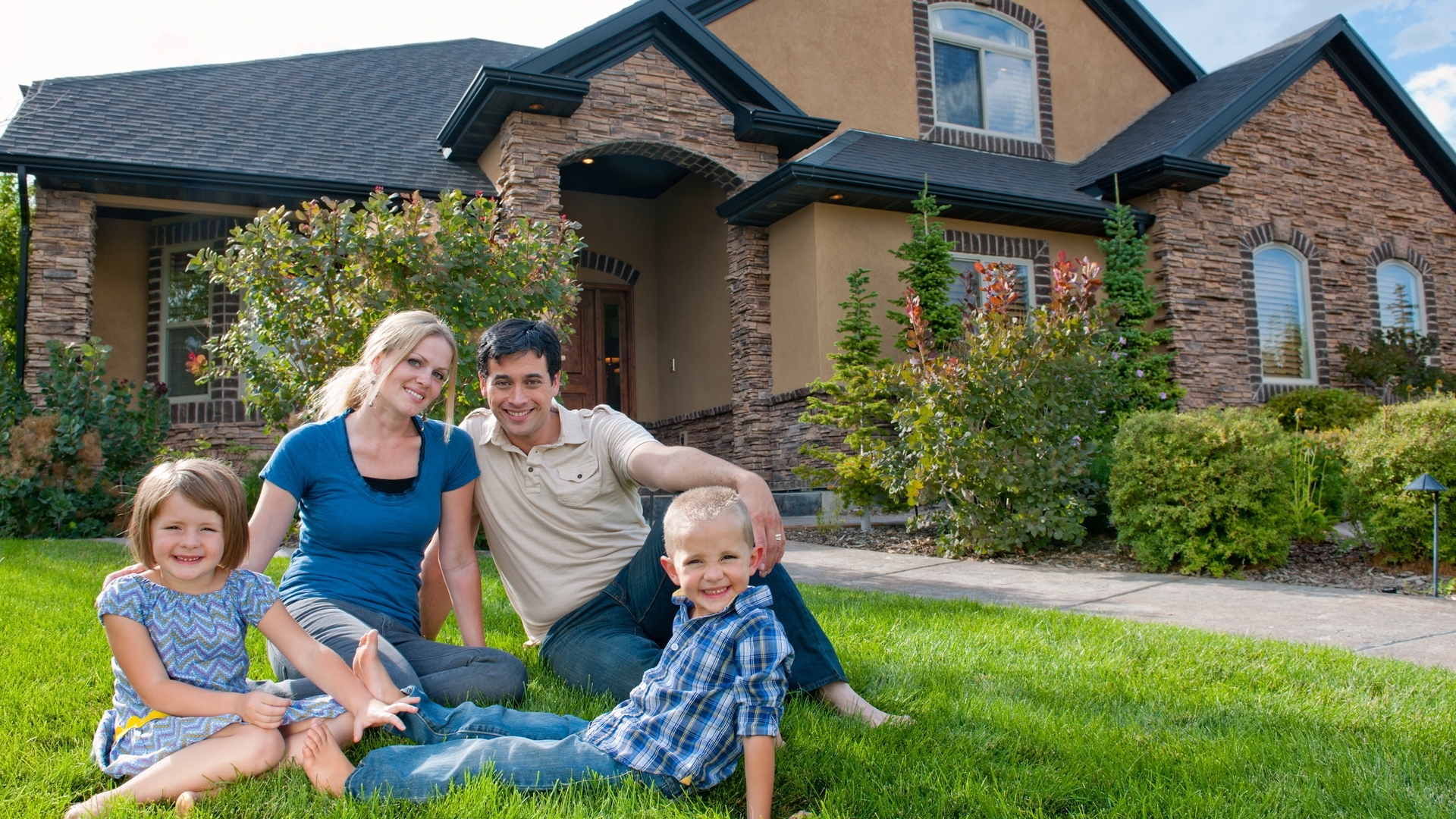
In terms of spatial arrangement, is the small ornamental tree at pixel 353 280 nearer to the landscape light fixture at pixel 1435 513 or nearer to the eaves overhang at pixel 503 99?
the eaves overhang at pixel 503 99

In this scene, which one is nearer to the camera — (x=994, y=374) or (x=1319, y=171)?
(x=994, y=374)

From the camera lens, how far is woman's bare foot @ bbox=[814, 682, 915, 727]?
2.58m

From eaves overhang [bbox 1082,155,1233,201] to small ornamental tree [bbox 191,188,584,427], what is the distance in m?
8.06

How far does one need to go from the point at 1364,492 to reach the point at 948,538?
8.21ft

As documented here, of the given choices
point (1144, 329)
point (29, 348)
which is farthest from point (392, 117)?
point (1144, 329)

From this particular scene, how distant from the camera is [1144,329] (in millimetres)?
11508

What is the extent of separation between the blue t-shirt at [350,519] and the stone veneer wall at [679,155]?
6724 mm

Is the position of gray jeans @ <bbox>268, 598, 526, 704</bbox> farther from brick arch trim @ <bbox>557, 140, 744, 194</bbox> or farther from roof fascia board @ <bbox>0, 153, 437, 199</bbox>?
brick arch trim @ <bbox>557, 140, 744, 194</bbox>

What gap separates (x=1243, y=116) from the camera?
1205 cm

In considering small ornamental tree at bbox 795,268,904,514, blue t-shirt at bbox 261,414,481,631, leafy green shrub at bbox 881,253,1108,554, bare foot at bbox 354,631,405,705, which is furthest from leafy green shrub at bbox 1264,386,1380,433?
bare foot at bbox 354,631,405,705

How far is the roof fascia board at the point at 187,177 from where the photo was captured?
325 inches

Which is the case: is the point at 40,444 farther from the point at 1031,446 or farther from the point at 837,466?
the point at 1031,446

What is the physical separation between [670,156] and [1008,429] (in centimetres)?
529

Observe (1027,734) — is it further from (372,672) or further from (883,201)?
(883,201)
